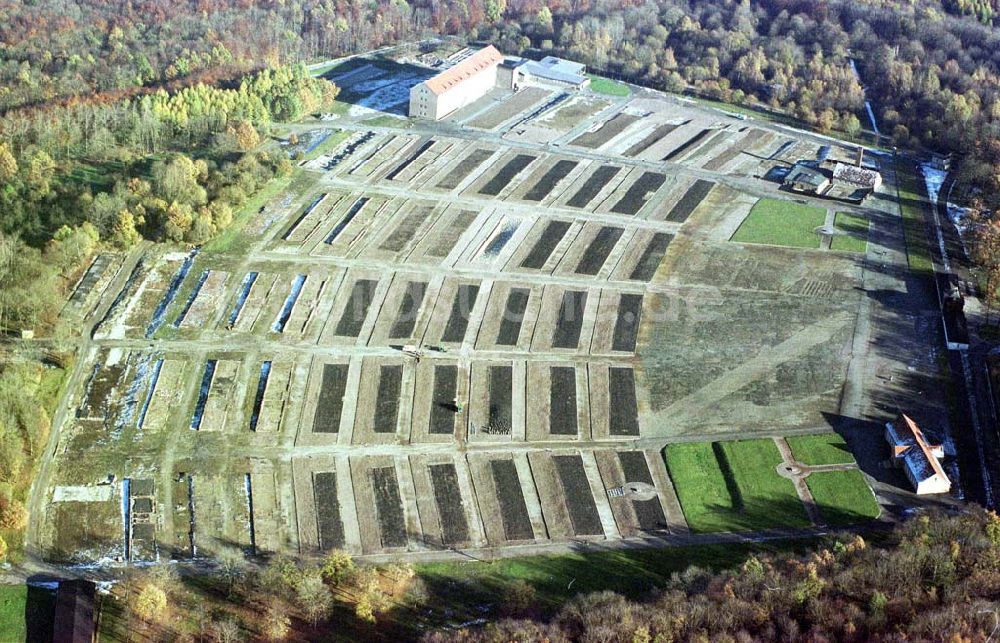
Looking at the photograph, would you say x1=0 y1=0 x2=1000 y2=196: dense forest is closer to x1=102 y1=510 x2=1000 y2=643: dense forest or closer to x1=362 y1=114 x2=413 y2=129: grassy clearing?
x1=362 y1=114 x2=413 y2=129: grassy clearing

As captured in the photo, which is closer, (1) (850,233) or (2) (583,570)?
(2) (583,570)

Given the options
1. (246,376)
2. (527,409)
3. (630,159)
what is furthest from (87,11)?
(527,409)

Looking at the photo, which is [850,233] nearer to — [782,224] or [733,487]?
[782,224]

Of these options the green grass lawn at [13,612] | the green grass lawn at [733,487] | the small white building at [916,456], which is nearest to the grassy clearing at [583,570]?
the green grass lawn at [733,487]

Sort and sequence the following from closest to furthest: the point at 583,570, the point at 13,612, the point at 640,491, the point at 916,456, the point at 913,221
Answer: the point at 13,612, the point at 583,570, the point at 640,491, the point at 916,456, the point at 913,221

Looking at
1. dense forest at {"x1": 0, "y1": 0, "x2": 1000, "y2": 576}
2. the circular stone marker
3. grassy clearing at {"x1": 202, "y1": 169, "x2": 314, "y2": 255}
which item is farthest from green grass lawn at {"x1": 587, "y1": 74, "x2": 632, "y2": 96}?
the circular stone marker

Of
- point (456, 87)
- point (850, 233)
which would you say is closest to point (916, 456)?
point (850, 233)

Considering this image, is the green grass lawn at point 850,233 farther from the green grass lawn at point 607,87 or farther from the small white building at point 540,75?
the small white building at point 540,75
